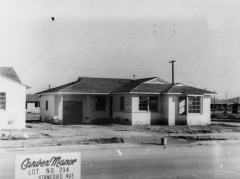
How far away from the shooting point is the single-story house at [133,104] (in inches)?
1036

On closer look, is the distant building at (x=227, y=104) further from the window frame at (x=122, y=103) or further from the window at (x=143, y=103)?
the window frame at (x=122, y=103)

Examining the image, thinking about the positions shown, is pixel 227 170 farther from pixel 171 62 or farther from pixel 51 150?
pixel 171 62

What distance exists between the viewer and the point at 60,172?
298 inches

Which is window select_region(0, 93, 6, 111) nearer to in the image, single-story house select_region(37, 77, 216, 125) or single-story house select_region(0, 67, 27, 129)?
single-story house select_region(0, 67, 27, 129)

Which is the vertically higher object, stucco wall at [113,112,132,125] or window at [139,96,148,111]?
window at [139,96,148,111]

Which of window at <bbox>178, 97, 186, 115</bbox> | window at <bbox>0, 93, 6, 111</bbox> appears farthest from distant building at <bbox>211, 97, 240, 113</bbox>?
window at <bbox>0, 93, 6, 111</bbox>

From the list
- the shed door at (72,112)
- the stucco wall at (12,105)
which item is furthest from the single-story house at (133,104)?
the stucco wall at (12,105)

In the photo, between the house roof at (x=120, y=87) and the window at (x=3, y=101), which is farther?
the house roof at (x=120, y=87)

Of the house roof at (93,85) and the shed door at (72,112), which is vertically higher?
the house roof at (93,85)

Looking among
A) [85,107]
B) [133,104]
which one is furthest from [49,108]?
[133,104]

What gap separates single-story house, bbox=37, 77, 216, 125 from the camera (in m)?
26.3
